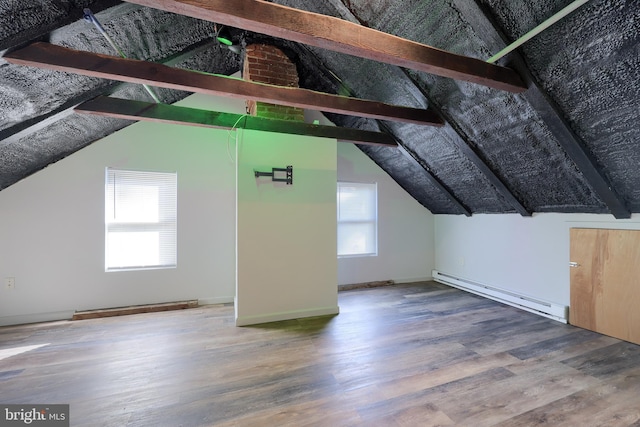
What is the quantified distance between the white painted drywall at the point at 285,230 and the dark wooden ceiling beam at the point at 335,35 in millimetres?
1614

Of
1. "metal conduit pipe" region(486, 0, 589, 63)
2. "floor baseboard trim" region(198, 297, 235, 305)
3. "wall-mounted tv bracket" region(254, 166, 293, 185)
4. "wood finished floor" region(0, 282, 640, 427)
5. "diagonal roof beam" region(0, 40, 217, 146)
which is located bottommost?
"wood finished floor" region(0, 282, 640, 427)

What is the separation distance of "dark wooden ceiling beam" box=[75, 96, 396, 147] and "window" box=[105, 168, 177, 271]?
1.09m

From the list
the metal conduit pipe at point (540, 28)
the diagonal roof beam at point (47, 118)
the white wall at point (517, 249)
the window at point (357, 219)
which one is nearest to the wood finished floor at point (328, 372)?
the white wall at point (517, 249)

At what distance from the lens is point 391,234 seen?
4879mm

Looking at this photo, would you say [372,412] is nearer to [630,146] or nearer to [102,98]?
[630,146]

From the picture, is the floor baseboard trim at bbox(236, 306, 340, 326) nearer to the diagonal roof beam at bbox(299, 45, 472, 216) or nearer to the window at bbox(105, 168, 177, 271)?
the window at bbox(105, 168, 177, 271)

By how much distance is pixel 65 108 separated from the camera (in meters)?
2.47

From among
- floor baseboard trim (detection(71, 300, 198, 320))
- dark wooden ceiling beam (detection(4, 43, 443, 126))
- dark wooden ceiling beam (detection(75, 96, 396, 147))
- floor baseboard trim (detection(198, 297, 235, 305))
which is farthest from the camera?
floor baseboard trim (detection(198, 297, 235, 305))

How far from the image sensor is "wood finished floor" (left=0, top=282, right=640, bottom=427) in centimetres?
169

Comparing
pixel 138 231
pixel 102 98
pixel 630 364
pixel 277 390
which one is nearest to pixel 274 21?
pixel 102 98

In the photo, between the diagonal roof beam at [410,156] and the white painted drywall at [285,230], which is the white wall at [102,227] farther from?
the diagonal roof beam at [410,156]

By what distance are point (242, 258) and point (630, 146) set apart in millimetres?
3680

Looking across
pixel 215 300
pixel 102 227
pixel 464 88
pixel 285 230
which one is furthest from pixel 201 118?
pixel 464 88

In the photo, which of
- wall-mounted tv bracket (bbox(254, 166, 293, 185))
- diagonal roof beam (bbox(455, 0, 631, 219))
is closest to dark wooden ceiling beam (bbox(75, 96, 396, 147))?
wall-mounted tv bracket (bbox(254, 166, 293, 185))
